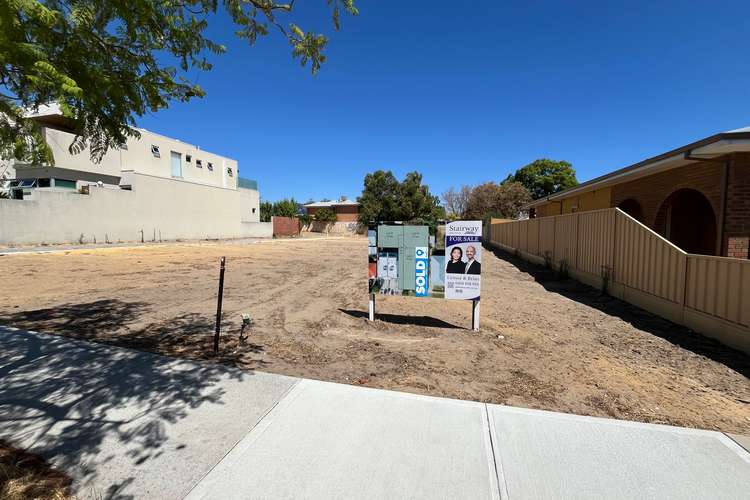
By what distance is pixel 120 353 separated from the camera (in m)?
4.69

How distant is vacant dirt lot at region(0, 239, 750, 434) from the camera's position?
13.3ft

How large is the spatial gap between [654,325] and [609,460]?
201 inches

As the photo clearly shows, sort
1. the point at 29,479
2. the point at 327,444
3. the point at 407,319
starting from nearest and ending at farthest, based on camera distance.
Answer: the point at 29,479, the point at 327,444, the point at 407,319

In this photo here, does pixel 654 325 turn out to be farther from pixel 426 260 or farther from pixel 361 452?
pixel 361 452

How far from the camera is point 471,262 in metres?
6.34

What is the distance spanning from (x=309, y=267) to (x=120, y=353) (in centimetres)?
1151

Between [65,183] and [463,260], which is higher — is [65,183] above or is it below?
above

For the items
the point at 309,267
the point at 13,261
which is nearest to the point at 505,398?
the point at 309,267

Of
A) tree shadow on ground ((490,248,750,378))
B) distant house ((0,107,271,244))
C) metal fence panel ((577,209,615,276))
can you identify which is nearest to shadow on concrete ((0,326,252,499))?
tree shadow on ground ((490,248,750,378))

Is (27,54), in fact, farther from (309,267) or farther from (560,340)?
(309,267)

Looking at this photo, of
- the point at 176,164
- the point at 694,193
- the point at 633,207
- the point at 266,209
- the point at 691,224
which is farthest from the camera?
the point at 266,209

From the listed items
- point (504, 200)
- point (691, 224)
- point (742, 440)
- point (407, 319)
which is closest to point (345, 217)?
point (504, 200)

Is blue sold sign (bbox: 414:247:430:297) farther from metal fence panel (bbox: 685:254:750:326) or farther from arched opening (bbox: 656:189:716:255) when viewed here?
arched opening (bbox: 656:189:716:255)

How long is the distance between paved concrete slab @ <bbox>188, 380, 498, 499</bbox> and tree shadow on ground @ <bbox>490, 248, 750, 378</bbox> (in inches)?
158
